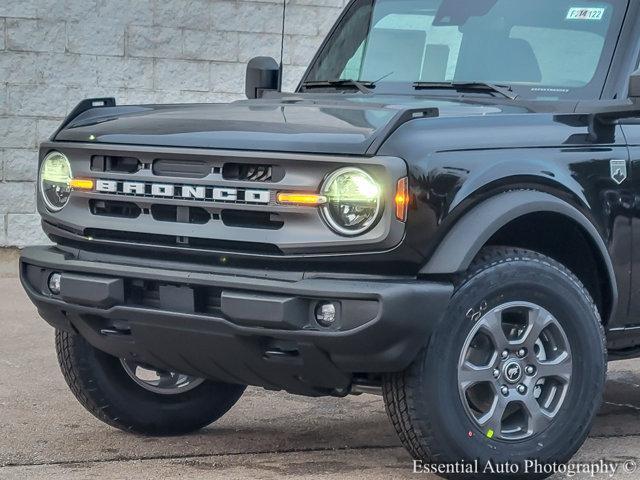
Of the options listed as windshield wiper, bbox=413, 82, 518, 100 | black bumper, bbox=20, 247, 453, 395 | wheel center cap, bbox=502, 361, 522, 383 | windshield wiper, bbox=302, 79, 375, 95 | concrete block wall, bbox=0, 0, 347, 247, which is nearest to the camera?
black bumper, bbox=20, 247, 453, 395

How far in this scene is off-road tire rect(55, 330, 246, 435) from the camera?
5453 mm

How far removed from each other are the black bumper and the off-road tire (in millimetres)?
425

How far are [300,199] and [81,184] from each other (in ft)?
3.21

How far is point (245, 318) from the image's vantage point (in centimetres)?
438

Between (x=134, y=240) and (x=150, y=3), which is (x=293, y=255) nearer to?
(x=134, y=240)

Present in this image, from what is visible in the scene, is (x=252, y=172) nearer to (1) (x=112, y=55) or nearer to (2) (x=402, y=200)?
(2) (x=402, y=200)

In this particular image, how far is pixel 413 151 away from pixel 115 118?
131 centimetres

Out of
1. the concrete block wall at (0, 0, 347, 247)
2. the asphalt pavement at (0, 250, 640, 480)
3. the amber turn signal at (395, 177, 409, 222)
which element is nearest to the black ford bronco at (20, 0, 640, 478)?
the amber turn signal at (395, 177, 409, 222)

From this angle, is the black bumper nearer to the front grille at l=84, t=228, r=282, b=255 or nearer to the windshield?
the front grille at l=84, t=228, r=282, b=255

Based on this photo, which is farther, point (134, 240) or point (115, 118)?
point (115, 118)

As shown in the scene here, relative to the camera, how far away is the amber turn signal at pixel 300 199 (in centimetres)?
439

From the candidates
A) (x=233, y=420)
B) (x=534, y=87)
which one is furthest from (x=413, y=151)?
(x=233, y=420)

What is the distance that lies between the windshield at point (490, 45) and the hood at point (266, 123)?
1.13 ft

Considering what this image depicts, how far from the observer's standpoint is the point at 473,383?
4.54 meters
